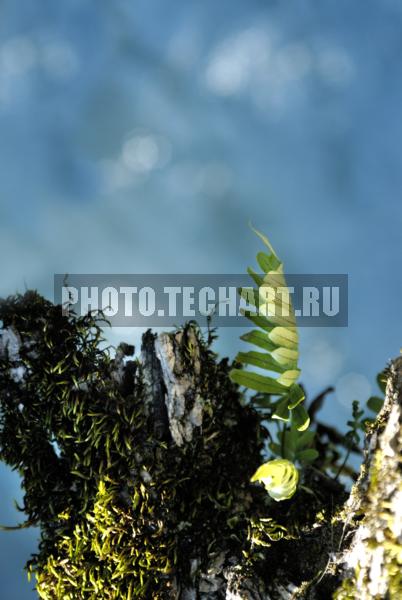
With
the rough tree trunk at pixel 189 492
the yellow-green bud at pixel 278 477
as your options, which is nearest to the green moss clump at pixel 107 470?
the rough tree trunk at pixel 189 492

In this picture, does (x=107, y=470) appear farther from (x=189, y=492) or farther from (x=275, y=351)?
(x=275, y=351)

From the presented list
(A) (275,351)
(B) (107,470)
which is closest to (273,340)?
(A) (275,351)

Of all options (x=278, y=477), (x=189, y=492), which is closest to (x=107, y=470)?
(x=189, y=492)

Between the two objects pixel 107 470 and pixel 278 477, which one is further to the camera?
pixel 107 470

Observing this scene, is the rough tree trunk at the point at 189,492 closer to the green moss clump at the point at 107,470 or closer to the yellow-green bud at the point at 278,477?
the green moss clump at the point at 107,470

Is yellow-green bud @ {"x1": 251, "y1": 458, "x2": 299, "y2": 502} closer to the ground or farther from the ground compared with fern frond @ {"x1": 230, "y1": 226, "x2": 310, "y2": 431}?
closer to the ground

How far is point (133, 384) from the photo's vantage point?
6.30ft

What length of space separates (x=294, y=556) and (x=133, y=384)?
2.57 ft

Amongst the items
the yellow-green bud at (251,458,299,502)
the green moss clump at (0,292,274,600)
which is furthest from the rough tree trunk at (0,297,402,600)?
the yellow-green bud at (251,458,299,502)

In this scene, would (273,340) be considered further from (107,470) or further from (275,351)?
(107,470)

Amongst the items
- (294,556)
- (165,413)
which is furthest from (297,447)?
(165,413)

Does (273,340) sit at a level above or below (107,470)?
above

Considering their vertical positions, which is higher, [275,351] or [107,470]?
[275,351]

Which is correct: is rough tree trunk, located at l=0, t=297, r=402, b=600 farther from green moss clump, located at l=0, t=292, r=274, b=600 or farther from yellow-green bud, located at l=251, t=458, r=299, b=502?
yellow-green bud, located at l=251, t=458, r=299, b=502
